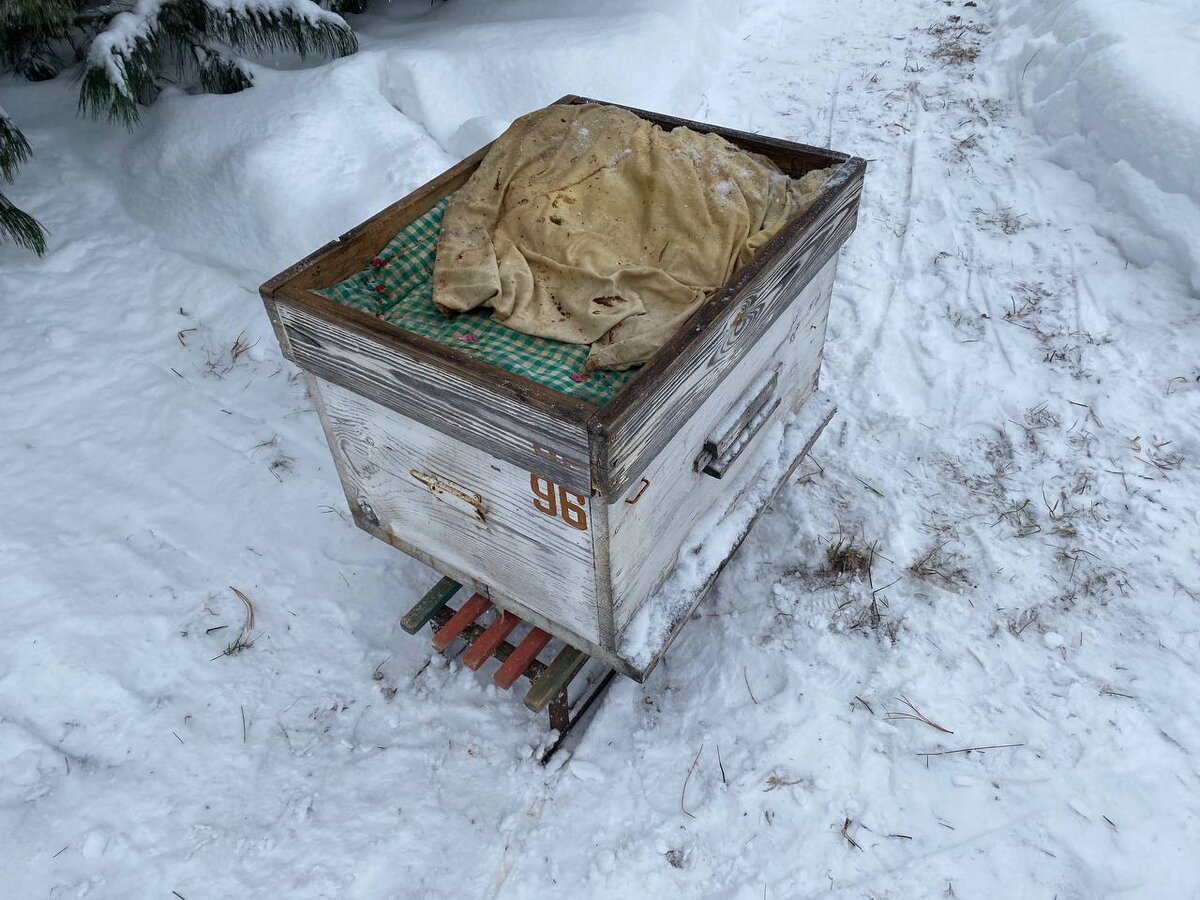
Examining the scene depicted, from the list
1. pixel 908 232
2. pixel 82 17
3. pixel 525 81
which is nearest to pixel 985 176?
pixel 908 232

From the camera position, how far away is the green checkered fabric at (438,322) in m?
1.77

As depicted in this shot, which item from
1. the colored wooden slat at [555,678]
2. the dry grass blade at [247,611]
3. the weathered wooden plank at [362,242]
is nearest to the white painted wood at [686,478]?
the colored wooden slat at [555,678]

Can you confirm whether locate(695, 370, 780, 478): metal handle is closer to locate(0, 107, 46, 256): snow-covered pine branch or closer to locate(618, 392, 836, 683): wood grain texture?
locate(618, 392, 836, 683): wood grain texture

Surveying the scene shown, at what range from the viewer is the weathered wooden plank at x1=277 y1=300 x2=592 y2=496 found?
143cm

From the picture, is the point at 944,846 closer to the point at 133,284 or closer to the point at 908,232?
the point at 908,232

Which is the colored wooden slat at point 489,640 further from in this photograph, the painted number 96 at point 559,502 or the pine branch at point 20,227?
the pine branch at point 20,227

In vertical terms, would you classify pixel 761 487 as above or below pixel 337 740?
above

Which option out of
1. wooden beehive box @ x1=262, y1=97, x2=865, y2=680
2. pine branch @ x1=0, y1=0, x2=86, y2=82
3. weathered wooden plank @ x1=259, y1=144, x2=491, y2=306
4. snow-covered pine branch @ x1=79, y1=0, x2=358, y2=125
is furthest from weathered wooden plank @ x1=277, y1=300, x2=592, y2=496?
snow-covered pine branch @ x1=79, y1=0, x2=358, y2=125

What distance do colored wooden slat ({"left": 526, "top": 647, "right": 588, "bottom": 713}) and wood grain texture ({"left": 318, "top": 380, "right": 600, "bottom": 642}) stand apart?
195 mm

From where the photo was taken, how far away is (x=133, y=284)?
3420 millimetres

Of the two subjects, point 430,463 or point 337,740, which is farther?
point 337,740

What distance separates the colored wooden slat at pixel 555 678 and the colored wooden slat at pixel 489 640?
6.1 inches

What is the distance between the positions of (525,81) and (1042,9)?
3488 mm

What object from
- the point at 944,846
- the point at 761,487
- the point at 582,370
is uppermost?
the point at 582,370
